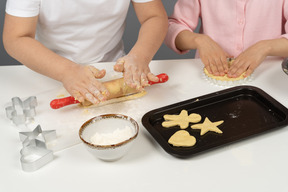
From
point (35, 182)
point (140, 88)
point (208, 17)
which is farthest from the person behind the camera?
point (208, 17)

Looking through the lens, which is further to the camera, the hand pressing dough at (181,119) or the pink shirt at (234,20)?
the pink shirt at (234,20)

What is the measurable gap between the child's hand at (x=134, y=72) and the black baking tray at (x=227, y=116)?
0.31 ft

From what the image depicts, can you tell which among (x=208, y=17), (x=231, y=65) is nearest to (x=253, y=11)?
(x=208, y=17)

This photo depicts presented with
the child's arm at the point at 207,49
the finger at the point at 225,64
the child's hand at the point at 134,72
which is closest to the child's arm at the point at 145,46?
the child's hand at the point at 134,72

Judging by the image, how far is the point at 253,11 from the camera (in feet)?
4.49

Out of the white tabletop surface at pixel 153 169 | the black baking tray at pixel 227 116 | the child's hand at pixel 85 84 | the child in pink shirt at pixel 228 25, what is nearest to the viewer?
the white tabletop surface at pixel 153 169

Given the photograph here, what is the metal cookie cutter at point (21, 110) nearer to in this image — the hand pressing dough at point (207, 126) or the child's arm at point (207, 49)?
the hand pressing dough at point (207, 126)

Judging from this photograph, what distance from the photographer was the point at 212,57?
1.24m

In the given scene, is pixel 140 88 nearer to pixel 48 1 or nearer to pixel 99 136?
pixel 99 136

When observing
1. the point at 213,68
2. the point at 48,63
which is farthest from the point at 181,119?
the point at 48,63

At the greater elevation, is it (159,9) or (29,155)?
(159,9)

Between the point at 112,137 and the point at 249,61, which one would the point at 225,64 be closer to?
the point at 249,61

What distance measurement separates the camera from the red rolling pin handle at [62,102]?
1031mm

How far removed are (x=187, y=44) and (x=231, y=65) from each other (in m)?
0.20
